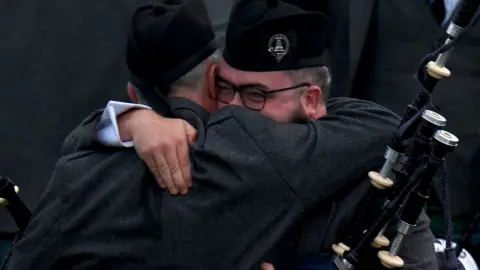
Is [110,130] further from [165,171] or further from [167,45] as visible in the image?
[167,45]

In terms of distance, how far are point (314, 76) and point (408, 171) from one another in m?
0.36

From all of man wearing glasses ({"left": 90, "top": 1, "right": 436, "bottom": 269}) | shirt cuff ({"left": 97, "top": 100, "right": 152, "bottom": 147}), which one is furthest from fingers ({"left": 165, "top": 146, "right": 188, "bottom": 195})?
shirt cuff ({"left": 97, "top": 100, "right": 152, "bottom": 147})

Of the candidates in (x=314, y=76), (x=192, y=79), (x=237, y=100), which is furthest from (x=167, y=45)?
(x=314, y=76)

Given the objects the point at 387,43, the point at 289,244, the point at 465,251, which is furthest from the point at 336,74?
the point at 289,244

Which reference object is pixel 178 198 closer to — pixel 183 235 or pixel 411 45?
pixel 183 235

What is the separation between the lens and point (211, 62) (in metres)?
2.04

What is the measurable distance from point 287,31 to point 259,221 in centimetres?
45

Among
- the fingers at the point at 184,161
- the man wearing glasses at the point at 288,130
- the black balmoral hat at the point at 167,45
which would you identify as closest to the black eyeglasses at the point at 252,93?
the man wearing glasses at the point at 288,130

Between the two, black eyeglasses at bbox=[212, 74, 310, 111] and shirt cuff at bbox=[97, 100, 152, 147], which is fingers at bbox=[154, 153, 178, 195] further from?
black eyeglasses at bbox=[212, 74, 310, 111]

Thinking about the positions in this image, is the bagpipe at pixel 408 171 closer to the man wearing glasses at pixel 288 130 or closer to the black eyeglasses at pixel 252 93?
the man wearing glasses at pixel 288 130

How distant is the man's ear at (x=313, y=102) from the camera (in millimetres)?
1925

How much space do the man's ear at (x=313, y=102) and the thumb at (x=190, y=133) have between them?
27 centimetres

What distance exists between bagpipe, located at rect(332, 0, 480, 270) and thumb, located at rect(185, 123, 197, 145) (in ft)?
1.24

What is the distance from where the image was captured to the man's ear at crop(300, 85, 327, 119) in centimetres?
192
